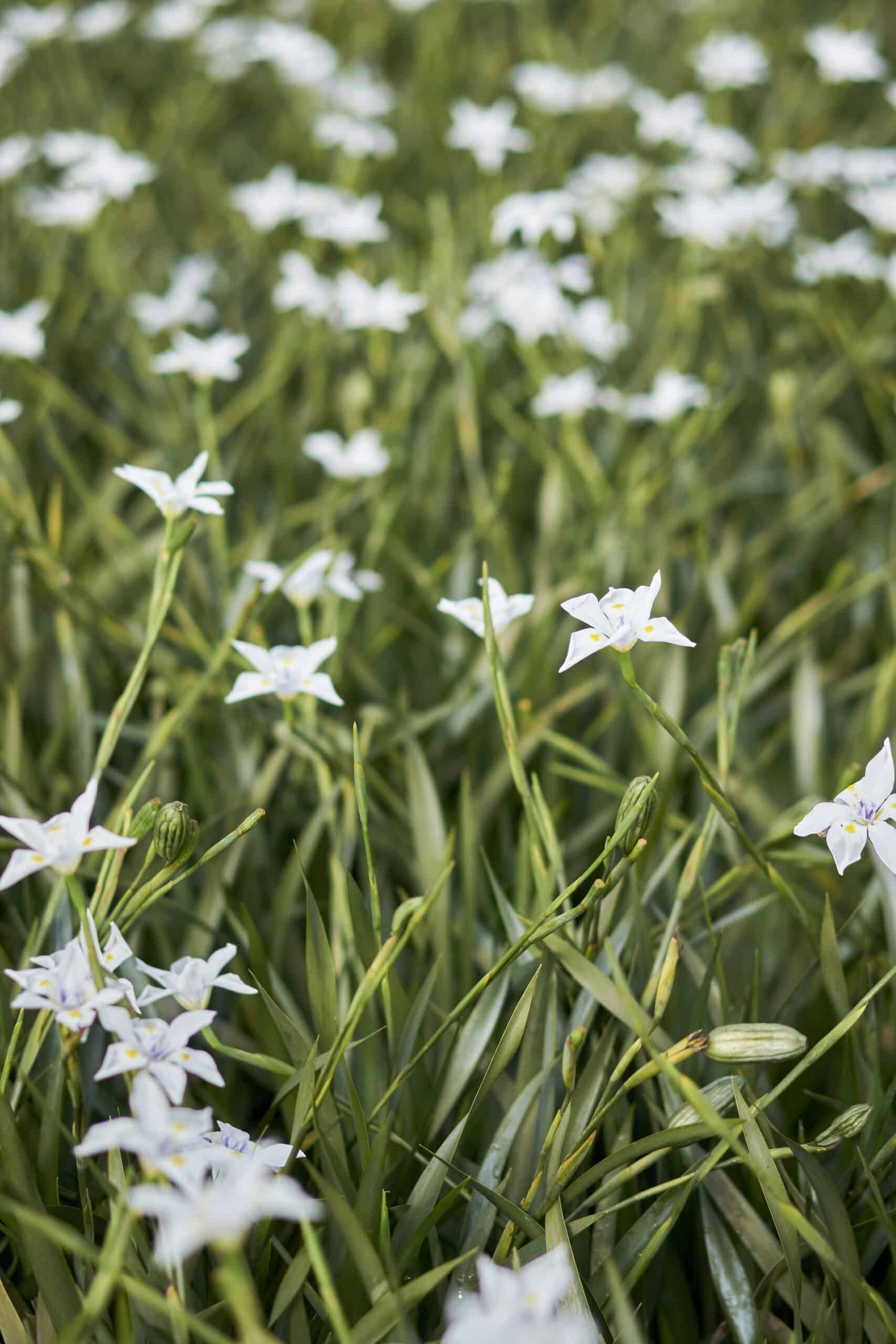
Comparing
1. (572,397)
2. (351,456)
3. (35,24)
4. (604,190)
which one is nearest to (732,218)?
(604,190)

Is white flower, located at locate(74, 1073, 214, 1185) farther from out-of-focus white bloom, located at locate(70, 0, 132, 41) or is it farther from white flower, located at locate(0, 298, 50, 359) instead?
out-of-focus white bloom, located at locate(70, 0, 132, 41)

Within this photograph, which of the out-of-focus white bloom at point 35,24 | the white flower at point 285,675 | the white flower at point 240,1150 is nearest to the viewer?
the white flower at point 240,1150

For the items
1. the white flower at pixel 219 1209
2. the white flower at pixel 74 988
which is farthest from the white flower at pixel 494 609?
the white flower at pixel 219 1209

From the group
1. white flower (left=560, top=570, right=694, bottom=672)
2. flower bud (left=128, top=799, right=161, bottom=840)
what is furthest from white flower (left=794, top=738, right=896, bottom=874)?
flower bud (left=128, top=799, right=161, bottom=840)

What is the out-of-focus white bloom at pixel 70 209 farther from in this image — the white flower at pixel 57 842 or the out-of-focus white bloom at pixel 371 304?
the white flower at pixel 57 842

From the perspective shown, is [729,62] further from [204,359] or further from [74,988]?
[74,988]

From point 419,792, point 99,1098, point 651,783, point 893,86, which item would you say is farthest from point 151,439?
point 893,86
